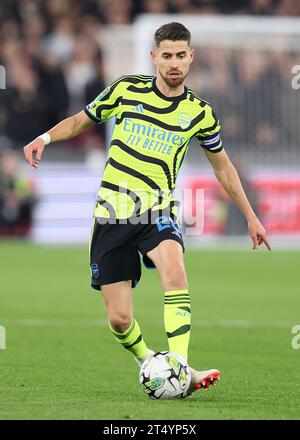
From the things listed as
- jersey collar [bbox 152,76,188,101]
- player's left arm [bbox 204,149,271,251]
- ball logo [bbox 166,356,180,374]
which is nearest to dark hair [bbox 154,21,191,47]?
jersey collar [bbox 152,76,188,101]

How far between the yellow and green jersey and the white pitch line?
4110 millimetres

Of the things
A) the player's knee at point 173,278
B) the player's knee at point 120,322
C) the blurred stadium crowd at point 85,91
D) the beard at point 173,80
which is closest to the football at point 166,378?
the player's knee at point 173,278

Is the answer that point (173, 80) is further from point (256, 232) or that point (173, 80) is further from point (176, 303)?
point (176, 303)

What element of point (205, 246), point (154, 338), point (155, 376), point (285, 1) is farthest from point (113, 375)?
point (285, 1)

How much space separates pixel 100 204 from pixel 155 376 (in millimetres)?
1226

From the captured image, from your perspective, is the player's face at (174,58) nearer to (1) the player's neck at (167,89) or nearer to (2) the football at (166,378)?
(1) the player's neck at (167,89)

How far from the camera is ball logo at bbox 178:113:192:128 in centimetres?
769

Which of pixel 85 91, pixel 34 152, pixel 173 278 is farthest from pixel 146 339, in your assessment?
pixel 85 91

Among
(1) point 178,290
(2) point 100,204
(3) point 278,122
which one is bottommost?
(1) point 178,290

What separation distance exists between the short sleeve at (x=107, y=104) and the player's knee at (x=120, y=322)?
49.6 inches

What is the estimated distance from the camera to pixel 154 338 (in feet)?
35.3

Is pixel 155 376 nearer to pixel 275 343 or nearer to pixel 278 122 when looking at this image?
pixel 275 343

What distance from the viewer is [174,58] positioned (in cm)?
748

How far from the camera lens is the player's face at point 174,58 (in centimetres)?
748
